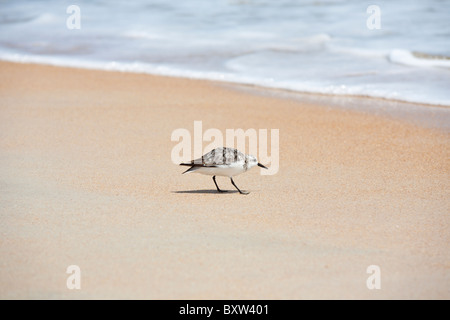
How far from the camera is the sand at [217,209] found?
364 centimetres

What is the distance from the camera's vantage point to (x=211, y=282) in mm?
3617

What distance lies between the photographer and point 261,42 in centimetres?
1203

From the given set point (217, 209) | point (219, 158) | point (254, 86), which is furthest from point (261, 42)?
point (217, 209)

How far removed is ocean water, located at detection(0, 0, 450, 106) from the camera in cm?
953

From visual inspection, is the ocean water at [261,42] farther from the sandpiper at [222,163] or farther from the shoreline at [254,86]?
the sandpiper at [222,163]

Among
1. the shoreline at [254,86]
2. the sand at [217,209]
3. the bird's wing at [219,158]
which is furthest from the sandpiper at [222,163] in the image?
the shoreline at [254,86]

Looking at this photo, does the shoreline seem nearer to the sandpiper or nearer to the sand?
the sand

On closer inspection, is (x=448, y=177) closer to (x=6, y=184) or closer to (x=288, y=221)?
(x=288, y=221)

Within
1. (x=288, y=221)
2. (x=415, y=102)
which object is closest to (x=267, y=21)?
(x=415, y=102)

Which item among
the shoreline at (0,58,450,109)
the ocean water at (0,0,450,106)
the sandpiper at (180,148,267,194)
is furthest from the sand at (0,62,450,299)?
the ocean water at (0,0,450,106)

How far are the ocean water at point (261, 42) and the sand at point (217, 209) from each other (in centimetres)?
184

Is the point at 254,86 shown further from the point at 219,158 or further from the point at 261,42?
the point at 219,158

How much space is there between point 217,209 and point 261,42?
7.68 metres

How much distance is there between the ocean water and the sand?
1.84 metres
